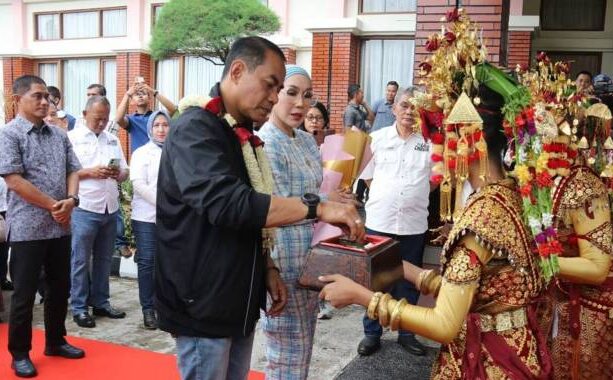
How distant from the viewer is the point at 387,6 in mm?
11953

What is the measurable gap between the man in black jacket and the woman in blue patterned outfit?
52 cm

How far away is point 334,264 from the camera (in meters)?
2.07

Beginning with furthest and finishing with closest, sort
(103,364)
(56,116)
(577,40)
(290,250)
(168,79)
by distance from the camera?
(168,79)
(577,40)
(56,116)
(103,364)
(290,250)

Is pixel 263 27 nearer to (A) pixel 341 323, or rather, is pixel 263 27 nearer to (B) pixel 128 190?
(B) pixel 128 190

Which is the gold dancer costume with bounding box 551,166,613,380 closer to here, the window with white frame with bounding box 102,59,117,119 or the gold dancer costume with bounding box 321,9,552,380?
the gold dancer costume with bounding box 321,9,552,380

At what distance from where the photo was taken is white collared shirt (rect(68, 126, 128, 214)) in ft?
15.8

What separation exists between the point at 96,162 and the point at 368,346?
2648mm

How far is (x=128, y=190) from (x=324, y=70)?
218 inches

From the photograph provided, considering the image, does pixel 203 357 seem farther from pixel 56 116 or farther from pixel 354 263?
pixel 56 116

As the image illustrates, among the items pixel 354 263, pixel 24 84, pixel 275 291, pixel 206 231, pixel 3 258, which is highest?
pixel 24 84

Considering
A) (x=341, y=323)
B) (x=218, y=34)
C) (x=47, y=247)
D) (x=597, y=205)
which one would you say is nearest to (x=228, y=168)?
(x=597, y=205)

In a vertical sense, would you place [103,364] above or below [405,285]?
below

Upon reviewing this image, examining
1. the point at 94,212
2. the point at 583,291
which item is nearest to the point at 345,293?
the point at 583,291

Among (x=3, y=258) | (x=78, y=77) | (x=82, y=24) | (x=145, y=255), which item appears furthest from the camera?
(x=78, y=77)
